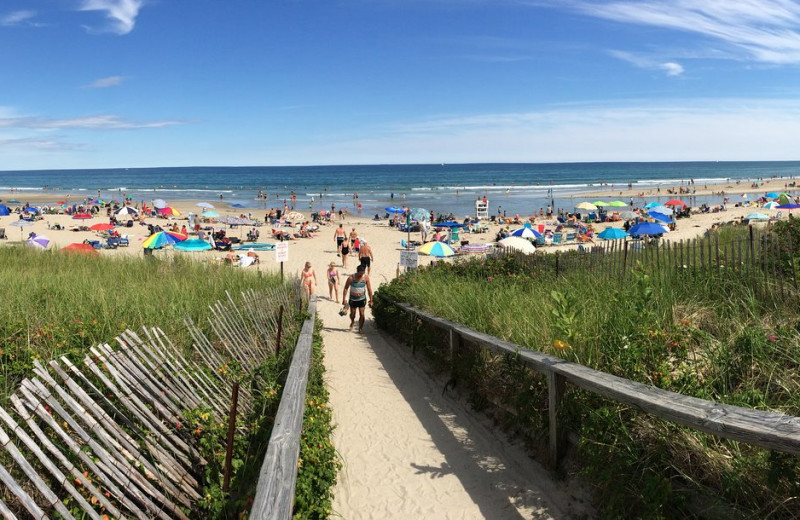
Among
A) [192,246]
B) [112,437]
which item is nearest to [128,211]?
[192,246]

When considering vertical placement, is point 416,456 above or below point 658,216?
below

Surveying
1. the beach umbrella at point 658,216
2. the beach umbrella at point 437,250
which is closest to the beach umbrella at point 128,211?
the beach umbrella at point 437,250

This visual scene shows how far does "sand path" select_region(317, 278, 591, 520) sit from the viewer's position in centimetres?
423

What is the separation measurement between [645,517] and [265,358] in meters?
4.69

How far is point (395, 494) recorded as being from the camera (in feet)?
14.9

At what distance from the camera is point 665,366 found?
412cm

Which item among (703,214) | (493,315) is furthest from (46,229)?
(703,214)

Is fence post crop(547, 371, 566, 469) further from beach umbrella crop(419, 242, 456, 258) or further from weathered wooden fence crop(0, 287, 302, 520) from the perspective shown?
beach umbrella crop(419, 242, 456, 258)

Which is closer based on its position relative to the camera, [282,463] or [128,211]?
[282,463]

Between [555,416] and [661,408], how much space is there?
49.3 inches

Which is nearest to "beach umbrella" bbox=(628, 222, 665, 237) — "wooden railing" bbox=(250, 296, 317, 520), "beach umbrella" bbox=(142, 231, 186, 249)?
"beach umbrella" bbox=(142, 231, 186, 249)

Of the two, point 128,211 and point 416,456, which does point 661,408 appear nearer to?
point 416,456

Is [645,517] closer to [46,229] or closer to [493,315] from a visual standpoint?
[493,315]

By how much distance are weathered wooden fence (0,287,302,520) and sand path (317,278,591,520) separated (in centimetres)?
125
